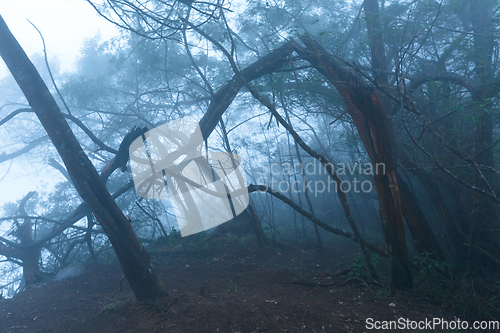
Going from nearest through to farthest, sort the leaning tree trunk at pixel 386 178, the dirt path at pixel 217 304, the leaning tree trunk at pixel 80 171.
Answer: the dirt path at pixel 217 304, the leaning tree trunk at pixel 80 171, the leaning tree trunk at pixel 386 178

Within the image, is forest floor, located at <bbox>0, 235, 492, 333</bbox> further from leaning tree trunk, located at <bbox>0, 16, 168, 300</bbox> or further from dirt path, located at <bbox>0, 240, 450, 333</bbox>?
leaning tree trunk, located at <bbox>0, 16, 168, 300</bbox>

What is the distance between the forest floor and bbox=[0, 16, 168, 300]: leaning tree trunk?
39cm

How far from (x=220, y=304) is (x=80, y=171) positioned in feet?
6.84

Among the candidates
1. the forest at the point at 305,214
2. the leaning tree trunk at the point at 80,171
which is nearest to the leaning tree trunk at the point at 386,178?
the forest at the point at 305,214

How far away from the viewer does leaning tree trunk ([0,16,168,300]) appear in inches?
129

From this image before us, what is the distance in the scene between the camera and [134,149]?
174 inches

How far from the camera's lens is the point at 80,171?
328cm

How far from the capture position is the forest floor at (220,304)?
295cm

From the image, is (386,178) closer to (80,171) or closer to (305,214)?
(305,214)

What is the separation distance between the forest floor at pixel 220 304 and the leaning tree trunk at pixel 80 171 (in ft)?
1.28

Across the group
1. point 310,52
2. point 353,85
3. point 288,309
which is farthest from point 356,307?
point 310,52

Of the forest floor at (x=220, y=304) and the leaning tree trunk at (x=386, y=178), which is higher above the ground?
the leaning tree trunk at (x=386, y=178)

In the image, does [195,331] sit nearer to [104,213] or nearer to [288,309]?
[288,309]

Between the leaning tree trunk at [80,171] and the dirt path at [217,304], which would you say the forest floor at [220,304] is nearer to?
the dirt path at [217,304]
